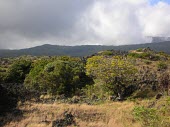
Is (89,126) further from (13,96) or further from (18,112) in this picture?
(13,96)

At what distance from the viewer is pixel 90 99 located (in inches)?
1081

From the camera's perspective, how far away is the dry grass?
66.9 feet

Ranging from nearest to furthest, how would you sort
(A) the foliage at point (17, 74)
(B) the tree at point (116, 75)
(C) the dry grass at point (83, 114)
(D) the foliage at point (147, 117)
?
1. (D) the foliage at point (147, 117)
2. (C) the dry grass at point (83, 114)
3. (B) the tree at point (116, 75)
4. (A) the foliage at point (17, 74)

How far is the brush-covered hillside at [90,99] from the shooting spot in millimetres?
20266

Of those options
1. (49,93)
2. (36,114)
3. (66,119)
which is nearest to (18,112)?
(36,114)

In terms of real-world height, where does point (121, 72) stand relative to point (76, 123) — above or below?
above

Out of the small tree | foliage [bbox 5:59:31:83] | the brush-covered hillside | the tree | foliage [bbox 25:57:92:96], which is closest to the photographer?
the brush-covered hillside

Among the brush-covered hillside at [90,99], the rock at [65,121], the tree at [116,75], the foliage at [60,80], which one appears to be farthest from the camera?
the foliage at [60,80]

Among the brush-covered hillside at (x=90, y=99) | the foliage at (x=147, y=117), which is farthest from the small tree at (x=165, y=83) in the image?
the foliage at (x=147, y=117)

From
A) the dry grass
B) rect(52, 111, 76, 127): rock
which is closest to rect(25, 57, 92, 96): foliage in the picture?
the dry grass

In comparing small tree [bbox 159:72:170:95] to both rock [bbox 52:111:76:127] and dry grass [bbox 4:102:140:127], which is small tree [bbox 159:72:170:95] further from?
rock [bbox 52:111:76:127]

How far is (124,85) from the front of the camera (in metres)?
28.7

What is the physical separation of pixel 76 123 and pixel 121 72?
8.97m

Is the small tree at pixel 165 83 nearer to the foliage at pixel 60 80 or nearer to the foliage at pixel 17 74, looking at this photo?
the foliage at pixel 60 80
